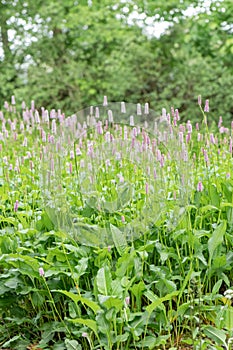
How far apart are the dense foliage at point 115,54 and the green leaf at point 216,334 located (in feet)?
23.3

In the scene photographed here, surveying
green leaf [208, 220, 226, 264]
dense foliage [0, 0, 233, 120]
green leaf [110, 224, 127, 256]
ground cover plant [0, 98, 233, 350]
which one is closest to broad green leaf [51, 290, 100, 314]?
ground cover plant [0, 98, 233, 350]

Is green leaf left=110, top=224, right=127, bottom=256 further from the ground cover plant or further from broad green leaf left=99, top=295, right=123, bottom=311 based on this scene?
broad green leaf left=99, top=295, right=123, bottom=311

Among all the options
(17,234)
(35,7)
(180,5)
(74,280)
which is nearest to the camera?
(74,280)

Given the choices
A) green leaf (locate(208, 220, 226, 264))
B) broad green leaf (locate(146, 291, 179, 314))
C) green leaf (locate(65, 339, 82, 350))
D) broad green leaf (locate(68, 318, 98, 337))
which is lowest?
green leaf (locate(65, 339, 82, 350))

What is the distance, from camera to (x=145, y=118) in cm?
346

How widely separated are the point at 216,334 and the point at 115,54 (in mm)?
7783

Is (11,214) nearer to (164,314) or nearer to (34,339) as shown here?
(34,339)

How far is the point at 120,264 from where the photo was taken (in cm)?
259

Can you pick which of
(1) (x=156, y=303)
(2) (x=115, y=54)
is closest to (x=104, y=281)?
(1) (x=156, y=303)

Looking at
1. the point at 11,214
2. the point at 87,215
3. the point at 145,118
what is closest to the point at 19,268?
the point at 87,215

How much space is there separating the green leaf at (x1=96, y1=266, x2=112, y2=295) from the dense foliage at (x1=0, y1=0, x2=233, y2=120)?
712 centimetres

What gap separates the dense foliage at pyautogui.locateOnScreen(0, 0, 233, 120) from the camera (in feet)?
31.4

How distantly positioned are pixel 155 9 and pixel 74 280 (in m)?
8.16

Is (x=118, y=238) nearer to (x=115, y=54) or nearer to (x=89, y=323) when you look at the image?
(x=89, y=323)
